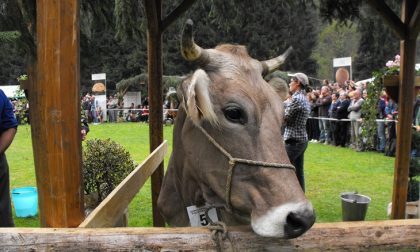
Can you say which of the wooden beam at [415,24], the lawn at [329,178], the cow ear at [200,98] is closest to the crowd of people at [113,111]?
the lawn at [329,178]

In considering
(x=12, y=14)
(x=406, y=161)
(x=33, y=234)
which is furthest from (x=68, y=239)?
(x=406, y=161)

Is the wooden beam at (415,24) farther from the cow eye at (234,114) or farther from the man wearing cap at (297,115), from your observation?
the cow eye at (234,114)

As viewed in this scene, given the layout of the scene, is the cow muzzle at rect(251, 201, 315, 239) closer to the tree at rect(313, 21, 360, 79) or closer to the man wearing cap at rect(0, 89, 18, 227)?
the man wearing cap at rect(0, 89, 18, 227)

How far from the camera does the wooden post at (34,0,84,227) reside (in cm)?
211

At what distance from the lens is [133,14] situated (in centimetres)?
638

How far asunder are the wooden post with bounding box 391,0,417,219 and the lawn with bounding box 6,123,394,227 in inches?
41.3

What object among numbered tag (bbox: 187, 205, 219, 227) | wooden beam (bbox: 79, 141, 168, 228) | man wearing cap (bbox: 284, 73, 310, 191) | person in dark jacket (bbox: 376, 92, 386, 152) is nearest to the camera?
wooden beam (bbox: 79, 141, 168, 228)

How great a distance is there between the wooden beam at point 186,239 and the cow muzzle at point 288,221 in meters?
0.13

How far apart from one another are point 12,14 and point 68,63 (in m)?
1.60

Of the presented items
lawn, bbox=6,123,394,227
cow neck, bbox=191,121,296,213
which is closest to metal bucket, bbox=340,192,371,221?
lawn, bbox=6,123,394,227

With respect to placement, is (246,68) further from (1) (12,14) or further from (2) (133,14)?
(2) (133,14)

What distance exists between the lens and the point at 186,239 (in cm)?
195

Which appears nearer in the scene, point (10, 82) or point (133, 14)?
point (133, 14)

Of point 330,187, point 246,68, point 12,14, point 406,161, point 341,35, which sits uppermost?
point 341,35
